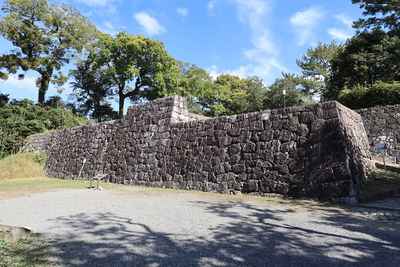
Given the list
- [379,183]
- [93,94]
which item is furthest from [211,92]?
[379,183]

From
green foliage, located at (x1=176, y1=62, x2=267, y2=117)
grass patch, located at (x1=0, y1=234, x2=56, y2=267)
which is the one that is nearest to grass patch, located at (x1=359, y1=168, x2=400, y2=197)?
grass patch, located at (x1=0, y1=234, x2=56, y2=267)

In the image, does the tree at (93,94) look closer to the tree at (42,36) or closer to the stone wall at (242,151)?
the tree at (42,36)

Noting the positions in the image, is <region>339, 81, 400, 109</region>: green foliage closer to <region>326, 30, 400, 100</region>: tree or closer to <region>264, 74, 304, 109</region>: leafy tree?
<region>326, 30, 400, 100</region>: tree

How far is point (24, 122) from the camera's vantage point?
20.2 metres

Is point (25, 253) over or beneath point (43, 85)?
beneath

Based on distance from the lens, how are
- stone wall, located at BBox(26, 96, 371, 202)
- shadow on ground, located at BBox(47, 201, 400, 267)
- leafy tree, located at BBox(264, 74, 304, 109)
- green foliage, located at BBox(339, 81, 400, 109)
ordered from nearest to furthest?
shadow on ground, located at BBox(47, 201, 400, 267)
stone wall, located at BBox(26, 96, 371, 202)
green foliage, located at BBox(339, 81, 400, 109)
leafy tree, located at BBox(264, 74, 304, 109)

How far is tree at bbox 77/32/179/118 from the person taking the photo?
1080 inches

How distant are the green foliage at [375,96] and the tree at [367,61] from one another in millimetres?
4539

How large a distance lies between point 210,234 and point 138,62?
1058 inches

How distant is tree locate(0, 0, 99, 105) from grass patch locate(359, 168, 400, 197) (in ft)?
94.5

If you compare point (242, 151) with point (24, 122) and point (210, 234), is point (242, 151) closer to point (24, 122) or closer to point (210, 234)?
point (210, 234)

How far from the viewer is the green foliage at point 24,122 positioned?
1917 cm

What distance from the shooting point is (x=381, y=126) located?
9922 millimetres

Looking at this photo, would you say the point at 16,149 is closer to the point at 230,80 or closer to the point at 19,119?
the point at 19,119
